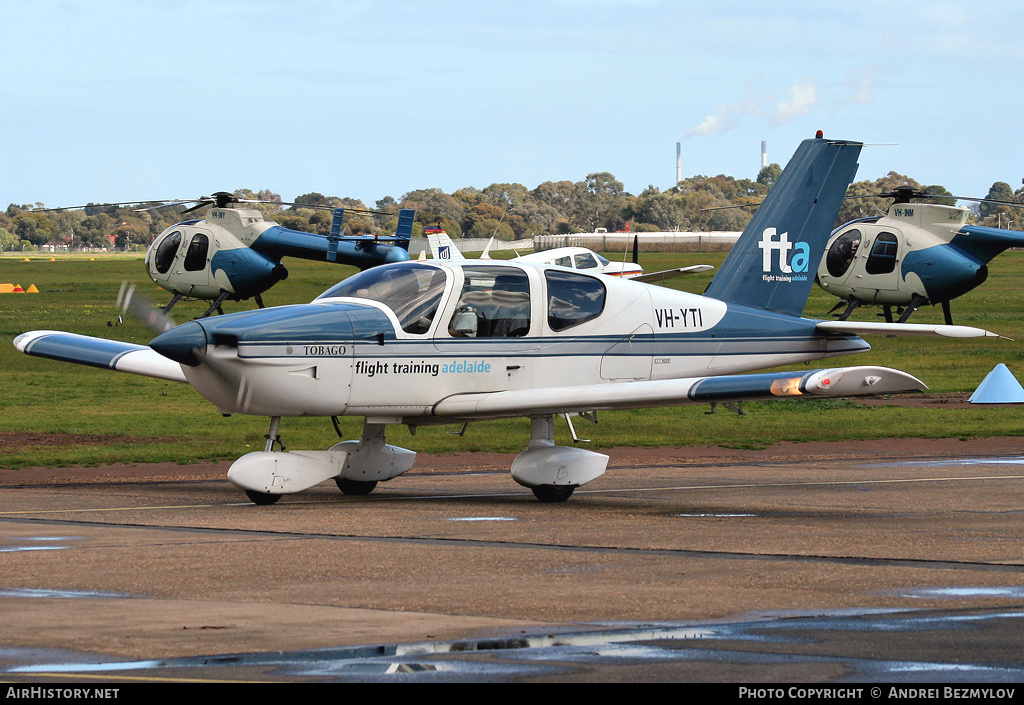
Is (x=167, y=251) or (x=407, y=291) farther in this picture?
(x=167, y=251)

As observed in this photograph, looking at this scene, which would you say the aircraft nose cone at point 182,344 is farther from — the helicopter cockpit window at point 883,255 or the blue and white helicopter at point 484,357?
the helicopter cockpit window at point 883,255

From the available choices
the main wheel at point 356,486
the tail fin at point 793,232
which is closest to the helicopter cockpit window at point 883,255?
the tail fin at point 793,232

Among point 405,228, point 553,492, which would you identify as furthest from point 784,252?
point 405,228

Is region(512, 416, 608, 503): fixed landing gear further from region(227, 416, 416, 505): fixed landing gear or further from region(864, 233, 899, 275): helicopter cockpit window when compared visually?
region(864, 233, 899, 275): helicopter cockpit window

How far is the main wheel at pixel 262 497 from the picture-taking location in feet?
42.6

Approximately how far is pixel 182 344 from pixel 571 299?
166 inches

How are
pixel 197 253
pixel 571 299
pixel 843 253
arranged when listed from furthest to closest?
pixel 197 253, pixel 843 253, pixel 571 299

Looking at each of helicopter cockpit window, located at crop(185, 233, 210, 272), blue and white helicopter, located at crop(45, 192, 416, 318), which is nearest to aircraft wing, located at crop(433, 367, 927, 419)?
blue and white helicopter, located at crop(45, 192, 416, 318)

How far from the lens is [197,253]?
41.2 metres

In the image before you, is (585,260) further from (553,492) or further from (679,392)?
(679,392)

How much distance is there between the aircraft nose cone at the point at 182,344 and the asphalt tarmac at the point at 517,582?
1.49 metres

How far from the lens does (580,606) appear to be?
25.9ft

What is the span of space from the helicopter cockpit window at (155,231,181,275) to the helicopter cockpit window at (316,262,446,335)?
29.2 m

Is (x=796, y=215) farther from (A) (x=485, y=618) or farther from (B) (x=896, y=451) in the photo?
(A) (x=485, y=618)
